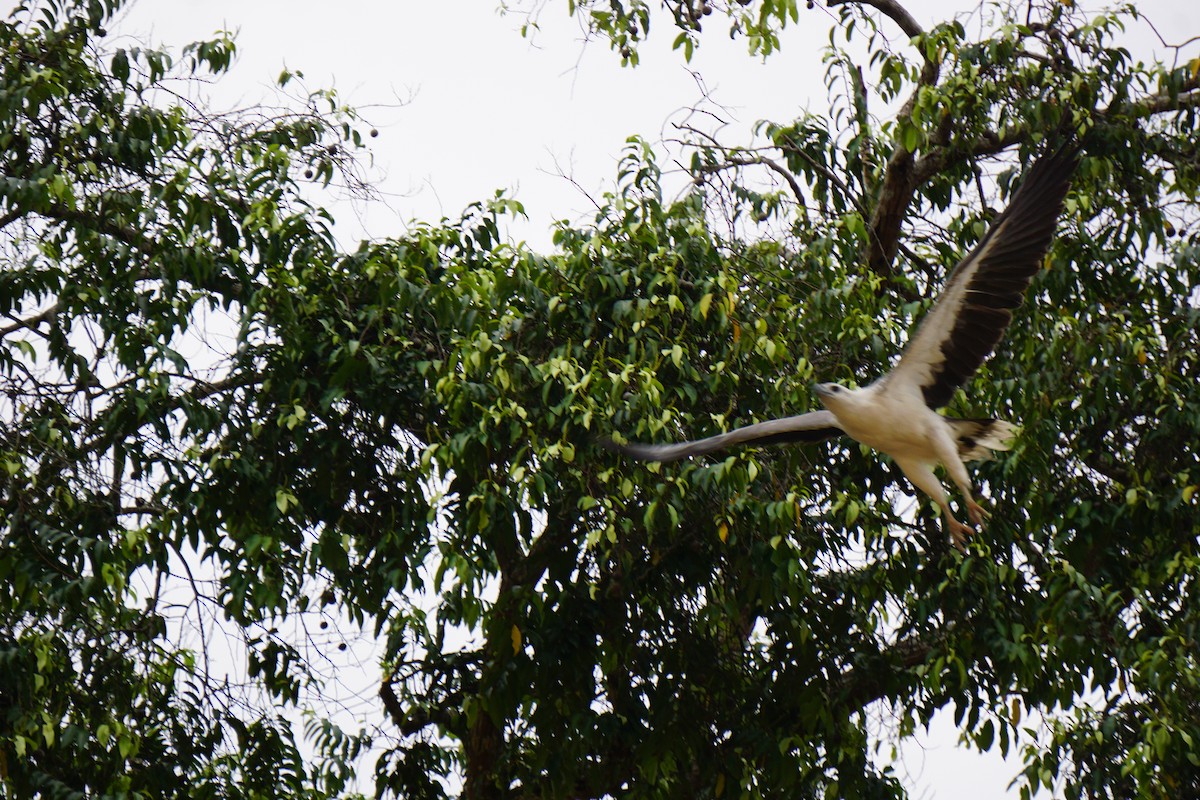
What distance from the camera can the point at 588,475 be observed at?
5.00 meters

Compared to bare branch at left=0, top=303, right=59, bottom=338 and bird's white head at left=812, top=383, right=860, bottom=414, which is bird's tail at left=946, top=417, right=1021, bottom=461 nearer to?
bird's white head at left=812, top=383, right=860, bottom=414

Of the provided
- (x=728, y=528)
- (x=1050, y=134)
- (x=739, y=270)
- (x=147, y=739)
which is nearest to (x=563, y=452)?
(x=728, y=528)

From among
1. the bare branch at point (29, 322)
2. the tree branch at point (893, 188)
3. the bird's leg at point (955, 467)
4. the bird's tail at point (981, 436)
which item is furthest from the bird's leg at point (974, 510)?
the bare branch at point (29, 322)

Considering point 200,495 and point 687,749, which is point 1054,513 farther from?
point 200,495

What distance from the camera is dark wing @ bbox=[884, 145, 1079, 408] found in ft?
14.7

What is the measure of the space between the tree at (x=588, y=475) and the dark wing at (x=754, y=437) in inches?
3.6

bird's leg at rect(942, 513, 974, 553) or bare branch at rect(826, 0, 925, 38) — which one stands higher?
bare branch at rect(826, 0, 925, 38)

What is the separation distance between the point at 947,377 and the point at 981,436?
35 cm

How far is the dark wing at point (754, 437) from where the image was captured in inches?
181

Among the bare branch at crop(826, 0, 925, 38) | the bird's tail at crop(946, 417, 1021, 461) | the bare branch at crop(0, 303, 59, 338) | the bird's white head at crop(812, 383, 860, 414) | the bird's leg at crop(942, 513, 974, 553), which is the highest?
the bare branch at crop(826, 0, 925, 38)

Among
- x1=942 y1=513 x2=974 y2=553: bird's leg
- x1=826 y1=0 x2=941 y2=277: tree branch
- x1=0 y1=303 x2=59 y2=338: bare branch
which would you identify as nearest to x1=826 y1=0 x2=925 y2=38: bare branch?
x1=826 y1=0 x2=941 y2=277: tree branch

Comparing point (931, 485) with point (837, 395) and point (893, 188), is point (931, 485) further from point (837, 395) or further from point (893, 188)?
point (893, 188)

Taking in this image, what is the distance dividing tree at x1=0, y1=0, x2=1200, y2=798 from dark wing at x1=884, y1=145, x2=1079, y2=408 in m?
0.49

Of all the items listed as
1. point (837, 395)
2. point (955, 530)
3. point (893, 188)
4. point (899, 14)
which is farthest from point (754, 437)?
point (899, 14)
